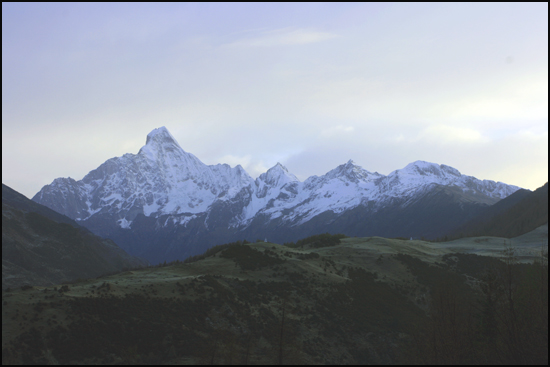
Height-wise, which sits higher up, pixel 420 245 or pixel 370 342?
pixel 420 245

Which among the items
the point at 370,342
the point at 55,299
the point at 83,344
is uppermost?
the point at 55,299

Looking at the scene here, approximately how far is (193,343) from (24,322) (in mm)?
17274

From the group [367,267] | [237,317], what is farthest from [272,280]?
[367,267]

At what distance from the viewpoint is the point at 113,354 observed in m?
45.9

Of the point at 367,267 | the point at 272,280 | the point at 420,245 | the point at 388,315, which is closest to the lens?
the point at 388,315

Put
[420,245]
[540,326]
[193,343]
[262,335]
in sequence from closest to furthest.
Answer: [540,326] < [193,343] < [262,335] < [420,245]

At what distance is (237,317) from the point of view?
199 ft

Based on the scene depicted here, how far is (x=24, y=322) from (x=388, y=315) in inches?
1937

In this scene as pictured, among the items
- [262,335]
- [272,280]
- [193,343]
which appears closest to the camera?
[193,343]

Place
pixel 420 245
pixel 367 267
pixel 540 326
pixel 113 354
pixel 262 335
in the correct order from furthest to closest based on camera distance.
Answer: pixel 420 245 → pixel 367 267 → pixel 262 335 → pixel 113 354 → pixel 540 326

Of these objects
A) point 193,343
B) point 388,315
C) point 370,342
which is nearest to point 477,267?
point 388,315

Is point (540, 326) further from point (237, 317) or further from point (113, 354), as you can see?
point (113, 354)

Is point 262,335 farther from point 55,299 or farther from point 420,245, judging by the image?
point 420,245

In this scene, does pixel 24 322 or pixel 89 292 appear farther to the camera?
pixel 89 292
